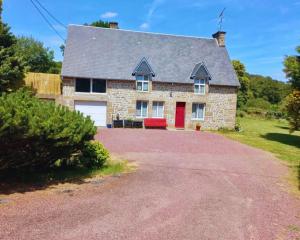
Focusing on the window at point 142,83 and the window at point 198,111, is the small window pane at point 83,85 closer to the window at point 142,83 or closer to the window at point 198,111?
the window at point 142,83

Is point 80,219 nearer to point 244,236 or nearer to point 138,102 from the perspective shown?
point 244,236

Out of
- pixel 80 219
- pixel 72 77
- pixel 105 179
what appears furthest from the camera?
pixel 72 77

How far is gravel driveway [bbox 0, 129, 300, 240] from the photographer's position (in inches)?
254

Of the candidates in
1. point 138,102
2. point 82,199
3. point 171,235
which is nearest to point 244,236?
point 171,235

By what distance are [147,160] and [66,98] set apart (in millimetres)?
14046

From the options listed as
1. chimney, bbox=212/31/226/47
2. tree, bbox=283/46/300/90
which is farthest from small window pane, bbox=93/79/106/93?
tree, bbox=283/46/300/90

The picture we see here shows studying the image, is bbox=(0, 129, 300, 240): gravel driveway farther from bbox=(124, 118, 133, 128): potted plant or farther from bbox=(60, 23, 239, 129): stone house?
bbox=(60, 23, 239, 129): stone house

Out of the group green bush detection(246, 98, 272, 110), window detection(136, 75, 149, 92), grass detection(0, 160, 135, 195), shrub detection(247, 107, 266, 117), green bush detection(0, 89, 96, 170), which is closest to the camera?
green bush detection(0, 89, 96, 170)

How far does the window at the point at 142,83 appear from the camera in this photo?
27.2 metres

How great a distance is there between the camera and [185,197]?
891 cm

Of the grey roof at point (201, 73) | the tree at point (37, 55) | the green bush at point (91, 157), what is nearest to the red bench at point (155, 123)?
the grey roof at point (201, 73)

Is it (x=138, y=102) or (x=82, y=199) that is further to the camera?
(x=138, y=102)

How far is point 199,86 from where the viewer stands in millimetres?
28625

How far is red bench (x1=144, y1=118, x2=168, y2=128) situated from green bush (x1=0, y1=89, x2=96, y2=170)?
1655 cm
